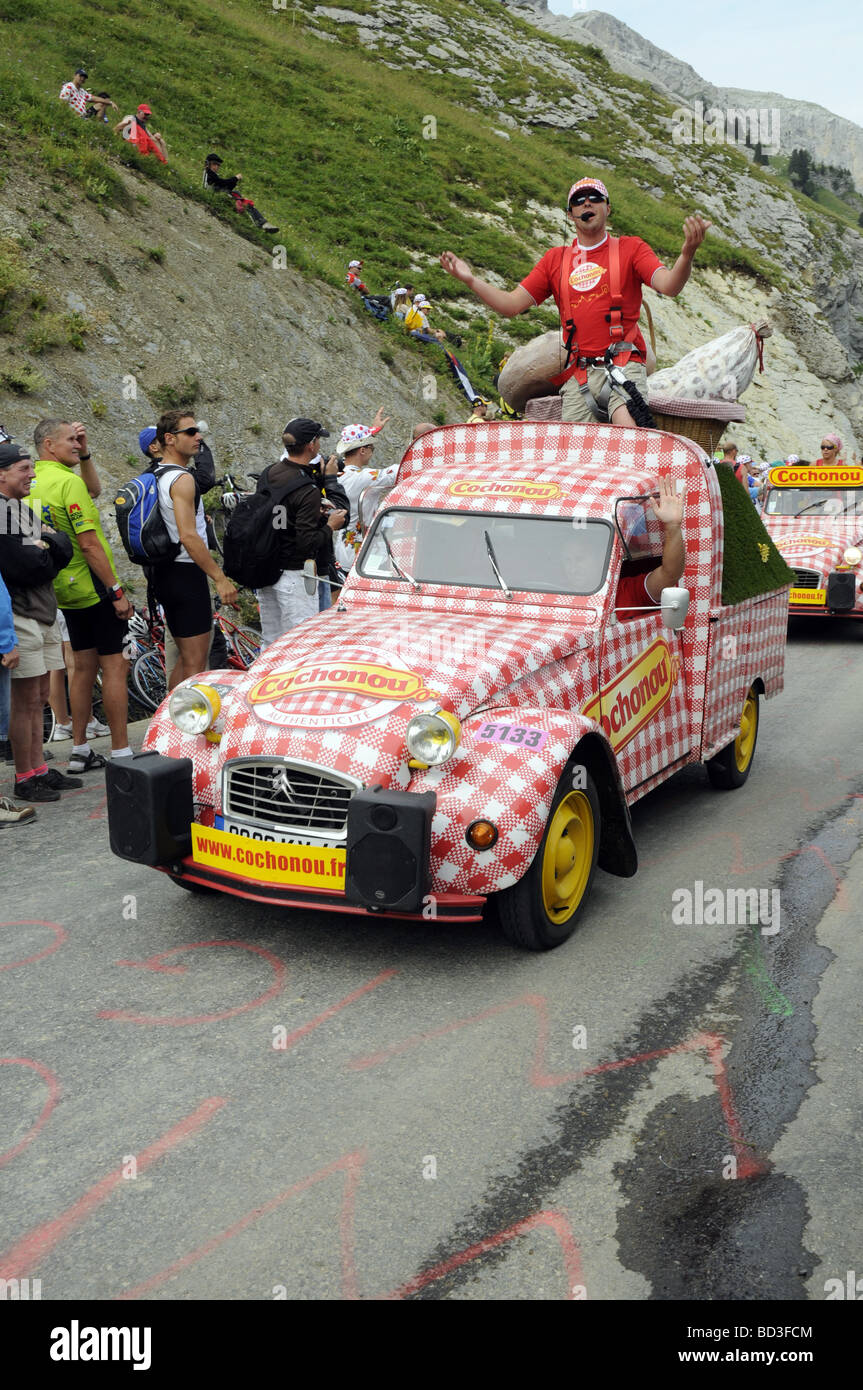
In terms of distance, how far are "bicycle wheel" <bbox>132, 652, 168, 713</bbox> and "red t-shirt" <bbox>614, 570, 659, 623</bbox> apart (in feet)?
16.7

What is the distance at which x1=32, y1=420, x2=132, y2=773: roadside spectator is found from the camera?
7.27 meters

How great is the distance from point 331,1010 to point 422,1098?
695mm

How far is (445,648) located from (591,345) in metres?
3.00

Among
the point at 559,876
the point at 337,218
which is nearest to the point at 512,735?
the point at 559,876

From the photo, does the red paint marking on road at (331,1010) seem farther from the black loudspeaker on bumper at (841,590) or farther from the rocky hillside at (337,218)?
the rocky hillside at (337,218)

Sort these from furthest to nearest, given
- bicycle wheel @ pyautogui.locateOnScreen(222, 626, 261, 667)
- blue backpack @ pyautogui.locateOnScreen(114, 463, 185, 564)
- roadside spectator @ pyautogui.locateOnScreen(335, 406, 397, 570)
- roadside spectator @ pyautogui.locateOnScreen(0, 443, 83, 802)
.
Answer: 1. bicycle wheel @ pyautogui.locateOnScreen(222, 626, 261, 667)
2. roadside spectator @ pyautogui.locateOnScreen(335, 406, 397, 570)
3. blue backpack @ pyautogui.locateOnScreen(114, 463, 185, 564)
4. roadside spectator @ pyautogui.locateOnScreen(0, 443, 83, 802)

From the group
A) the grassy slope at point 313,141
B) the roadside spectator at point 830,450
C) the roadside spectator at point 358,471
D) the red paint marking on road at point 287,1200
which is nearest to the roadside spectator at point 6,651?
the roadside spectator at point 358,471

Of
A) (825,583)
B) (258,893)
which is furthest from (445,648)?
(825,583)

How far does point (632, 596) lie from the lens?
611 cm

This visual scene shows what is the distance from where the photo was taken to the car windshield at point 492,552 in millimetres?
5785

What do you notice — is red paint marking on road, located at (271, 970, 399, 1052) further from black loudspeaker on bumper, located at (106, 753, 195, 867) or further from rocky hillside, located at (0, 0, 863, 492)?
rocky hillside, located at (0, 0, 863, 492)

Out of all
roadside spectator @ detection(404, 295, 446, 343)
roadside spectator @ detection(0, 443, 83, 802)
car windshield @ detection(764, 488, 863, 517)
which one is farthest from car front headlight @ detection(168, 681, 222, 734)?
roadside spectator @ detection(404, 295, 446, 343)

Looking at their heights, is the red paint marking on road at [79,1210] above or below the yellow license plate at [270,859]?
below

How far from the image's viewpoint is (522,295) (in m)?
7.29
